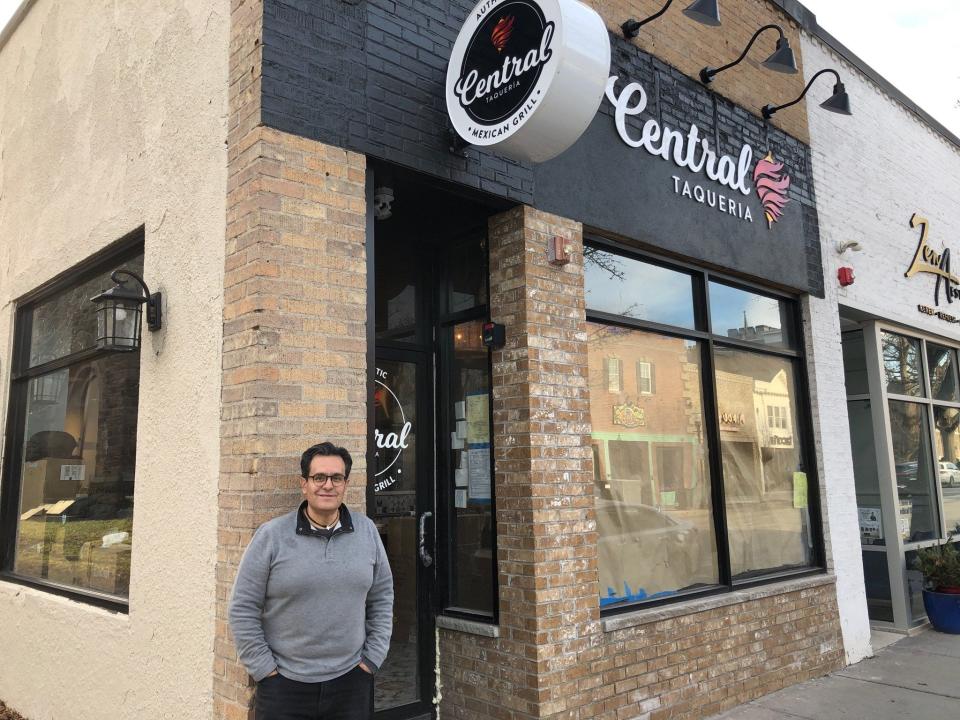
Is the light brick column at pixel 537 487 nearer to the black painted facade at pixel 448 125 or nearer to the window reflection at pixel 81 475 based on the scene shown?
the black painted facade at pixel 448 125

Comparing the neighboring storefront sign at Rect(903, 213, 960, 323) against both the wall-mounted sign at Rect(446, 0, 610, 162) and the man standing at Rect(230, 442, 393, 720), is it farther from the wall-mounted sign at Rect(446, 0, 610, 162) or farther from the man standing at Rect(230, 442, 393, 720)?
the man standing at Rect(230, 442, 393, 720)

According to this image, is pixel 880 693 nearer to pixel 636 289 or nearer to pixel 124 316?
pixel 636 289

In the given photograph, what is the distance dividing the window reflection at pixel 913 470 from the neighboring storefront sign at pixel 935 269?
4.07 feet

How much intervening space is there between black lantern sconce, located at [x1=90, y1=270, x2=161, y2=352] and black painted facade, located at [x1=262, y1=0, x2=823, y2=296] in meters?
1.32

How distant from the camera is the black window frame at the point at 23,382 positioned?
515 cm

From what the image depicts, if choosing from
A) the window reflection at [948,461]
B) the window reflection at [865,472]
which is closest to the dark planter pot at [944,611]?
the window reflection at [865,472]

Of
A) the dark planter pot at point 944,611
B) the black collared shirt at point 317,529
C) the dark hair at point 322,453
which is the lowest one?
the dark planter pot at point 944,611

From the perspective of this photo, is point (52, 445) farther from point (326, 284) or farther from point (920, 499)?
point (920, 499)

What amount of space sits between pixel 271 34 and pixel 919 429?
8088 mm

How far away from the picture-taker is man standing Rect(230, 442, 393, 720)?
9.62 feet

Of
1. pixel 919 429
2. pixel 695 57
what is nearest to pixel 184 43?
pixel 695 57

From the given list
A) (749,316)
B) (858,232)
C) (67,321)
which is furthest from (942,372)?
(67,321)

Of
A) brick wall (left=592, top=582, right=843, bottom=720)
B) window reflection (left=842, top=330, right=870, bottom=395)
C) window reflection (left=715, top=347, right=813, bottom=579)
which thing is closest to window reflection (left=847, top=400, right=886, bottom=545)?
window reflection (left=842, top=330, right=870, bottom=395)

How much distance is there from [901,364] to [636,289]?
15.2 ft
